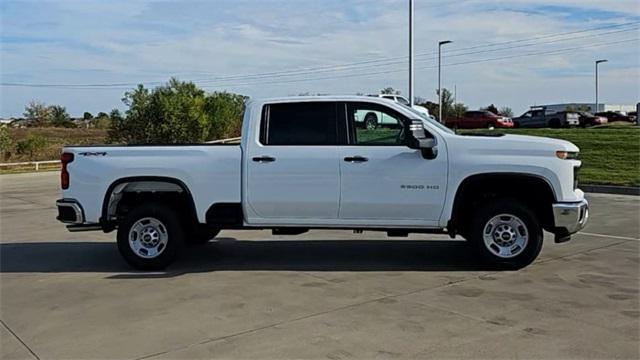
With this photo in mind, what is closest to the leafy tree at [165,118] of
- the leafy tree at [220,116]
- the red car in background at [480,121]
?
the leafy tree at [220,116]

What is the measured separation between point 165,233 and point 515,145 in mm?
4205

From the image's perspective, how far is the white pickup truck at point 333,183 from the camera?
292 inches

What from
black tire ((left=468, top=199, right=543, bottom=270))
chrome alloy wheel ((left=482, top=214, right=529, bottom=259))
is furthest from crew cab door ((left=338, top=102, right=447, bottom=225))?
chrome alloy wheel ((left=482, top=214, right=529, bottom=259))

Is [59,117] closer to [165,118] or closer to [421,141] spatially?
[165,118]

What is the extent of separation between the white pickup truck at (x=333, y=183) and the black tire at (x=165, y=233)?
0.04 feet

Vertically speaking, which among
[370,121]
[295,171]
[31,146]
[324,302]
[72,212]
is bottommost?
[324,302]

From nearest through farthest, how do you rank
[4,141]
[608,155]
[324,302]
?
[324,302] → [608,155] → [4,141]

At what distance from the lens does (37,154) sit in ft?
128

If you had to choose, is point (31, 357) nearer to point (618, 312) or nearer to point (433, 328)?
point (433, 328)

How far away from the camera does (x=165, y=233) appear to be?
789cm

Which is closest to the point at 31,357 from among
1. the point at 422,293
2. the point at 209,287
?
the point at 209,287

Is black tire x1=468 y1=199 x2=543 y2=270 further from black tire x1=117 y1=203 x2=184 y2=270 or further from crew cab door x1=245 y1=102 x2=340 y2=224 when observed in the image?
black tire x1=117 y1=203 x2=184 y2=270

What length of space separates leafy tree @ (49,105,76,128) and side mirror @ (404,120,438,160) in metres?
72.8

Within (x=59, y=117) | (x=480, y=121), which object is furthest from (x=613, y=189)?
(x=59, y=117)
